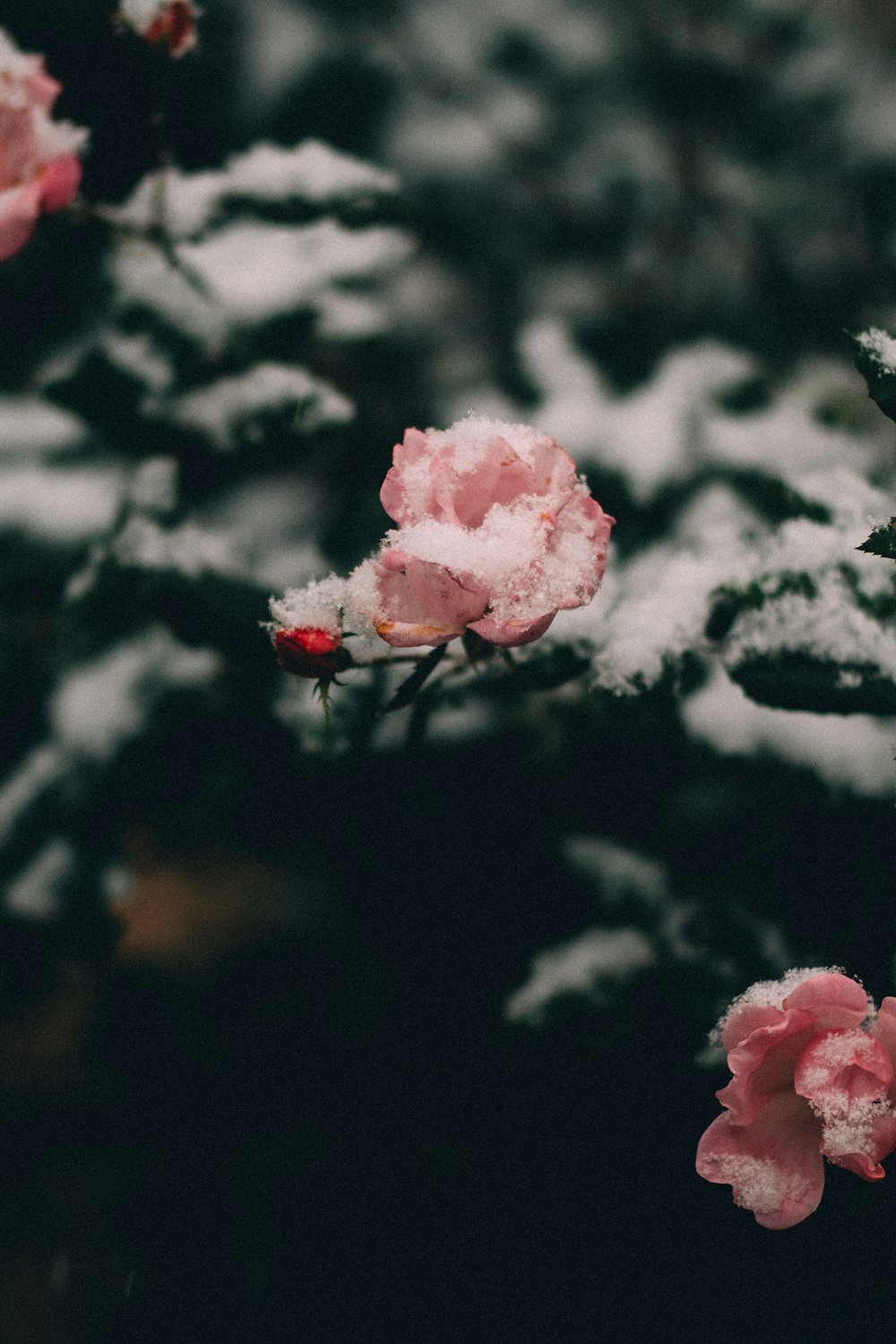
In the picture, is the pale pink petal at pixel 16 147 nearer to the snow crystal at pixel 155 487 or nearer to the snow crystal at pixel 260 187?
the snow crystal at pixel 260 187

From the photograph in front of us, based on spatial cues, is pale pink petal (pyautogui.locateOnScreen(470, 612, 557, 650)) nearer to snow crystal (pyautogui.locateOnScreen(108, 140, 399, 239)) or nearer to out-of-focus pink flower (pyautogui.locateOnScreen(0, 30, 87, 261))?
out-of-focus pink flower (pyautogui.locateOnScreen(0, 30, 87, 261))

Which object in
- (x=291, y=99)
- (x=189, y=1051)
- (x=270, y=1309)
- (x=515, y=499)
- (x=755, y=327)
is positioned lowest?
(x=270, y=1309)

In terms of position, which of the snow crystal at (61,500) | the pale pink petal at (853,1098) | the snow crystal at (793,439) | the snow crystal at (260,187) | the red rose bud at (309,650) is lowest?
the pale pink petal at (853,1098)

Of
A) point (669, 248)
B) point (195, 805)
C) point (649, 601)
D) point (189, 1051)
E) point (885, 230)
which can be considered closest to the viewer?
point (649, 601)

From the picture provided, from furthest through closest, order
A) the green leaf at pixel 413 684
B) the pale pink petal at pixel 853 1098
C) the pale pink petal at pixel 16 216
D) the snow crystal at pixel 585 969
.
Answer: the snow crystal at pixel 585 969 < the pale pink petal at pixel 16 216 < the green leaf at pixel 413 684 < the pale pink petal at pixel 853 1098

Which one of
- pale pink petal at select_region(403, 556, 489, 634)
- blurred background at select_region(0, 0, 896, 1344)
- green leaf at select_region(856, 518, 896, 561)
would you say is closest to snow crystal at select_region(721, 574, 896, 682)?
blurred background at select_region(0, 0, 896, 1344)

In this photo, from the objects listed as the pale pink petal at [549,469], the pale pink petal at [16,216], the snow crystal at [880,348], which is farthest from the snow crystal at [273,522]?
the snow crystal at [880,348]

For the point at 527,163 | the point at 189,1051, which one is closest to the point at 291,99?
the point at 527,163

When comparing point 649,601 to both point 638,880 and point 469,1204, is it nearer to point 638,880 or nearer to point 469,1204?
point 638,880
